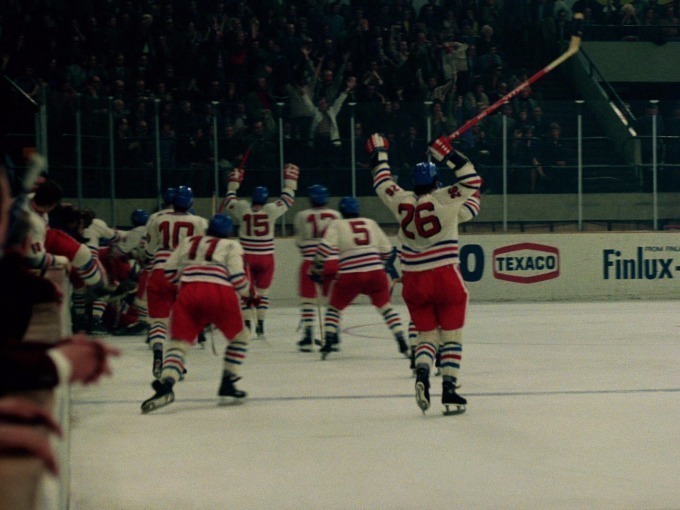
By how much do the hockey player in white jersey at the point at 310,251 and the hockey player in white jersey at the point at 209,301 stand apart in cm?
337

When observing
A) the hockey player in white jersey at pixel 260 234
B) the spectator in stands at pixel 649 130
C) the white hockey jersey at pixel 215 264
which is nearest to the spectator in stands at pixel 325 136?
the hockey player in white jersey at pixel 260 234

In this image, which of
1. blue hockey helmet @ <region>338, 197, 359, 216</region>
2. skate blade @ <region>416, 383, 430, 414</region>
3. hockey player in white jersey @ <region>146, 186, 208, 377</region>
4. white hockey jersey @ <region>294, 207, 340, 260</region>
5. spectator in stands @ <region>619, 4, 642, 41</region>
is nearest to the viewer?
skate blade @ <region>416, 383, 430, 414</region>

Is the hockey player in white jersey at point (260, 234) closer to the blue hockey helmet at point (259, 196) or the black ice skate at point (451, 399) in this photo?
the blue hockey helmet at point (259, 196)

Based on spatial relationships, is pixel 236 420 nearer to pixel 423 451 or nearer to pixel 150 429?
pixel 150 429

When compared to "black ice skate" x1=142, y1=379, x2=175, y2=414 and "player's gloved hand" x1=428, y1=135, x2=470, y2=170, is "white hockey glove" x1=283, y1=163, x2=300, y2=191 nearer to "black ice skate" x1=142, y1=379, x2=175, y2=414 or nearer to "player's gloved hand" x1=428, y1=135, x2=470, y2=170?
"player's gloved hand" x1=428, y1=135, x2=470, y2=170

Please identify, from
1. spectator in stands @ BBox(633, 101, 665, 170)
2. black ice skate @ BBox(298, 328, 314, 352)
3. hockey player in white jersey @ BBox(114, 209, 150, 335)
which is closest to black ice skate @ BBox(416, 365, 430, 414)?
black ice skate @ BBox(298, 328, 314, 352)

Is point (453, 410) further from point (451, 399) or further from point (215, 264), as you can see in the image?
point (215, 264)

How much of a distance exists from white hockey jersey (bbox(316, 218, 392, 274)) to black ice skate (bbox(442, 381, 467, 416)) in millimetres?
3187

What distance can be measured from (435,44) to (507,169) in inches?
139

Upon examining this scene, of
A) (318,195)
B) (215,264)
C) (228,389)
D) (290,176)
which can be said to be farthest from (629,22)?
(228,389)

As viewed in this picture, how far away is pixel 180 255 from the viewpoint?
7.70 meters

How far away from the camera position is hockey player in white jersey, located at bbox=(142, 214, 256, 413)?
735cm

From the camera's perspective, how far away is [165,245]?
9.65 metres

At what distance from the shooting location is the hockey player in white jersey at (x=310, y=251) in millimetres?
11133
